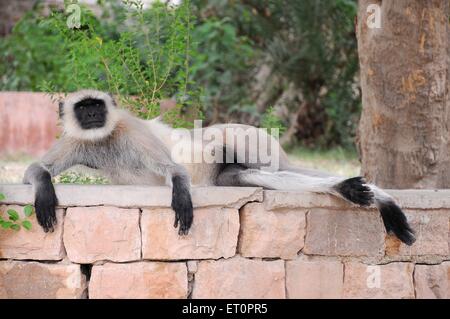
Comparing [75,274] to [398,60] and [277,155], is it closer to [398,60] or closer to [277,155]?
[277,155]

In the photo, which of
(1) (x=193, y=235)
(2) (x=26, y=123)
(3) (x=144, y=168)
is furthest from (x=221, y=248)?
(2) (x=26, y=123)

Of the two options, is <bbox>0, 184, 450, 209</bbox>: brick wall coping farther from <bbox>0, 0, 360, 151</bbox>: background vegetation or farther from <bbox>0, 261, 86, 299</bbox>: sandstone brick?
<bbox>0, 0, 360, 151</bbox>: background vegetation

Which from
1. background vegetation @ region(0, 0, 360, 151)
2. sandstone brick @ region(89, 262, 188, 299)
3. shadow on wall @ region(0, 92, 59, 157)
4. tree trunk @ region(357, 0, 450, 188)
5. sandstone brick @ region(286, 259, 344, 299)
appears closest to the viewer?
sandstone brick @ region(89, 262, 188, 299)

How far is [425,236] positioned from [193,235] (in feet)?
4.19

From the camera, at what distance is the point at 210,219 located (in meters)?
3.90

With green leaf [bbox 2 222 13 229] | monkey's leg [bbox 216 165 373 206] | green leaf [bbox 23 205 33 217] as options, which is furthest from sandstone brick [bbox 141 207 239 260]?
green leaf [bbox 2 222 13 229]

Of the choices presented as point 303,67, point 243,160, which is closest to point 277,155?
point 243,160

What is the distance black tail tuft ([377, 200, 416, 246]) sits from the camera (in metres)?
3.88

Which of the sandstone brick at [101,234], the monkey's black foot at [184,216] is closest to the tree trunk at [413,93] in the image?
the monkey's black foot at [184,216]

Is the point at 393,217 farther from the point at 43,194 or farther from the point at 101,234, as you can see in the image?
the point at 43,194

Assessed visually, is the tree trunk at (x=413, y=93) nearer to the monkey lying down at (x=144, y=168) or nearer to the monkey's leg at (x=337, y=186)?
the monkey lying down at (x=144, y=168)

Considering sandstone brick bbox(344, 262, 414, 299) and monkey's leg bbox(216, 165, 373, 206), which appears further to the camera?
sandstone brick bbox(344, 262, 414, 299)

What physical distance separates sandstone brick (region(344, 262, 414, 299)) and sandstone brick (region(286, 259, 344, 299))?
0.05 m

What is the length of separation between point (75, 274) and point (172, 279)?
19.9 inches
